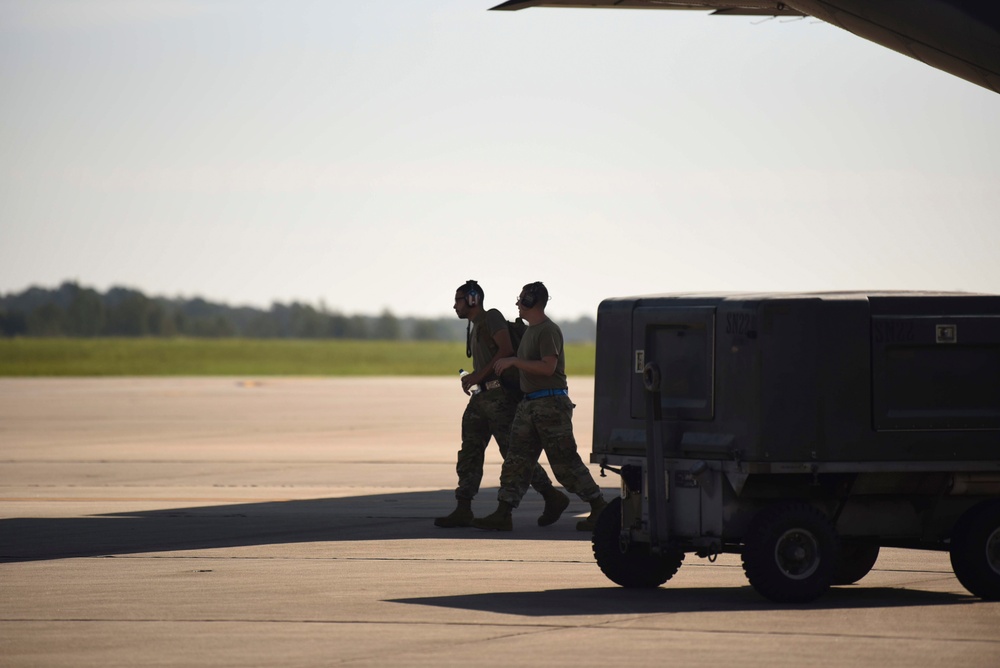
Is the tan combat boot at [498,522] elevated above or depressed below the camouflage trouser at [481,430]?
below

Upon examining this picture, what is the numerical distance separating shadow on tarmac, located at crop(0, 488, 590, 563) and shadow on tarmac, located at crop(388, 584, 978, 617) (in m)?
3.40

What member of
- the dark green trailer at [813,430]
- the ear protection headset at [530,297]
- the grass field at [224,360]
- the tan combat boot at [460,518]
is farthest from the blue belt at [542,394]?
the grass field at [224,360]

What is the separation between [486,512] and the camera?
16.3m

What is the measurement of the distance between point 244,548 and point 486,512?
4.00 meters

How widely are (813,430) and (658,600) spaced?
4.63 feet

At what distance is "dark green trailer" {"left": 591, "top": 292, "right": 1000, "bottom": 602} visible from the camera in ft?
31.5

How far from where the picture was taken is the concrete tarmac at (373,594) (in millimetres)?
8109

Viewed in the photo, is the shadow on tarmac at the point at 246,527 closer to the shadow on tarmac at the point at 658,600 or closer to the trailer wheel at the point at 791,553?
the shadow on tarmac at the point at 658,600

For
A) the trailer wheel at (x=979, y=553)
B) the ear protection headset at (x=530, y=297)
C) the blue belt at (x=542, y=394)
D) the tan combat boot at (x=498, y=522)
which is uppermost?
the ear protection headset at (x=530, y=297)

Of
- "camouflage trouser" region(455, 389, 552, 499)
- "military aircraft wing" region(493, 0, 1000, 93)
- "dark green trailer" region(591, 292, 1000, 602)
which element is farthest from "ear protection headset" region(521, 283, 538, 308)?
"military aircraft wing" region(493, 0, 1000, 93)

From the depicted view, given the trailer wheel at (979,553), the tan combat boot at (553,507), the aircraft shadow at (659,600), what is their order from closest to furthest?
1. the aircraft shadow at (659,600)
2. the trailer wheel at (979,553)
3. the tan combat boot at (553,507)

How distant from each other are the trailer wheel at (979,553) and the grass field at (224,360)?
81.4 meters

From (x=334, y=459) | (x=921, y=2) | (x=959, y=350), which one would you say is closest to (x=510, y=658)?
(x=959, y=350)

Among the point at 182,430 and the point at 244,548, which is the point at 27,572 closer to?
the point at 244,548
